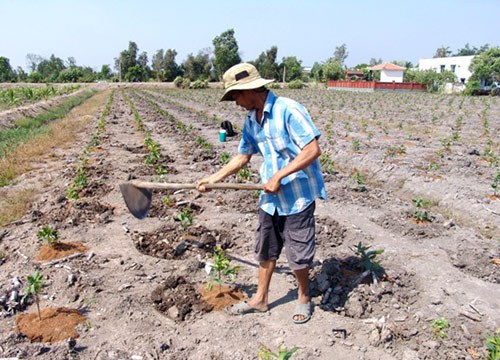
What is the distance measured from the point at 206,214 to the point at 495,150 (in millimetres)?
8193

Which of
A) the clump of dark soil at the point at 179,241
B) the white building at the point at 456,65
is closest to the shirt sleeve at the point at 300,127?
the clump of dark soil at the point at 179,241

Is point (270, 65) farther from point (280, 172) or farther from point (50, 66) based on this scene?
point (280, 172)

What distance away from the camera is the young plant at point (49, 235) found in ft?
13.9

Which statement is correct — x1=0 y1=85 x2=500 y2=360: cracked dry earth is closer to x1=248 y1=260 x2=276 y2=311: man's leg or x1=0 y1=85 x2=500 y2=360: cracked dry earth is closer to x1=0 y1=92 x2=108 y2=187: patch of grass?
x1=248 y1=260 x2=276 y2=311: man's leg

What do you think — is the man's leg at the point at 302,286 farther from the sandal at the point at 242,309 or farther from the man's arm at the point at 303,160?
the man's arm at the point at 303,160

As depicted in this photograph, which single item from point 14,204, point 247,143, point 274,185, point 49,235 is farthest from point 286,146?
point 14,204

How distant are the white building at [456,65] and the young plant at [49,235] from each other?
63.4m

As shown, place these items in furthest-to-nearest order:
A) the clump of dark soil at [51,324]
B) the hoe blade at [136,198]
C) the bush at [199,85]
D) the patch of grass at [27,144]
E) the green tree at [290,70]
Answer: the green tree at [290,70]
the bush at [199,85]
the patch of grass at [27,144]
the hoe blade at [136,198]
the clump of dark soil at [51,324]

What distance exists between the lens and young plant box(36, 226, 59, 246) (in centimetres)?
424

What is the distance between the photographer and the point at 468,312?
339 centimetres

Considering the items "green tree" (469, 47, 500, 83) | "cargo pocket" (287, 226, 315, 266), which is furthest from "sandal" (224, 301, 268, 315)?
"green tree" (469, 47, 500, 83)

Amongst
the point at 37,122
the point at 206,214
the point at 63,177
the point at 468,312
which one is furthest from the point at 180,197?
the point at 37,122

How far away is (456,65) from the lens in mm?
63719

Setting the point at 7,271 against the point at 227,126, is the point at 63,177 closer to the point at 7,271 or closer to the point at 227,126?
the point at 7,271
